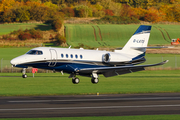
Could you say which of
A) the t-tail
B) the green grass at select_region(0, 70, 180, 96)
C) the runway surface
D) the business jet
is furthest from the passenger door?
the runway surface

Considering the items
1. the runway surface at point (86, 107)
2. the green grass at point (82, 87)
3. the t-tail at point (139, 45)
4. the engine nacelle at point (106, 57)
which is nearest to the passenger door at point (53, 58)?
the green grass at point (82, 87)

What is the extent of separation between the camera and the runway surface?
54.6ft

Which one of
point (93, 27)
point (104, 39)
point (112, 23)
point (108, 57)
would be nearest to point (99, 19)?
point (112, 23)

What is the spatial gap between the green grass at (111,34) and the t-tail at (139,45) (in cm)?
5400

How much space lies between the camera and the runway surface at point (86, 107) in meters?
16.6

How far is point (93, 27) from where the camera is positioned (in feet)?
353

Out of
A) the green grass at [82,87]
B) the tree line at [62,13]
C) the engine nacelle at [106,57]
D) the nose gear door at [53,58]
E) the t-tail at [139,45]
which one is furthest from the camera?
the tree line at [62,13]

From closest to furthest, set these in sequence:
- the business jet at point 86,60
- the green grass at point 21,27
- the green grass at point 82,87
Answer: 1. the green grass at point 82,87
2. the business jet at point 86,60
3. the green grass at point 21,27

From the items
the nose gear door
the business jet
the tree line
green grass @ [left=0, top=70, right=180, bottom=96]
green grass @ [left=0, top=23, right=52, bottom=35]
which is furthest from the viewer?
the tree line

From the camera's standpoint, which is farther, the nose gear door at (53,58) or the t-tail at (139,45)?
the t-tail at (139,45)

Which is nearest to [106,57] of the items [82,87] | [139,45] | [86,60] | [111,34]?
[86,60]

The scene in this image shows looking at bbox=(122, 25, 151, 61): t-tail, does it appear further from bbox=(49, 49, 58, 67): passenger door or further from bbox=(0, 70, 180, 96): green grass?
bbox=(49, 49, 58, 67): passenger door

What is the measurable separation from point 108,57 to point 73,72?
4.47 metres

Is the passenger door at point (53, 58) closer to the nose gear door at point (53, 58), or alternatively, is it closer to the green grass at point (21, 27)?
the nose gear door at point (53, 58)
